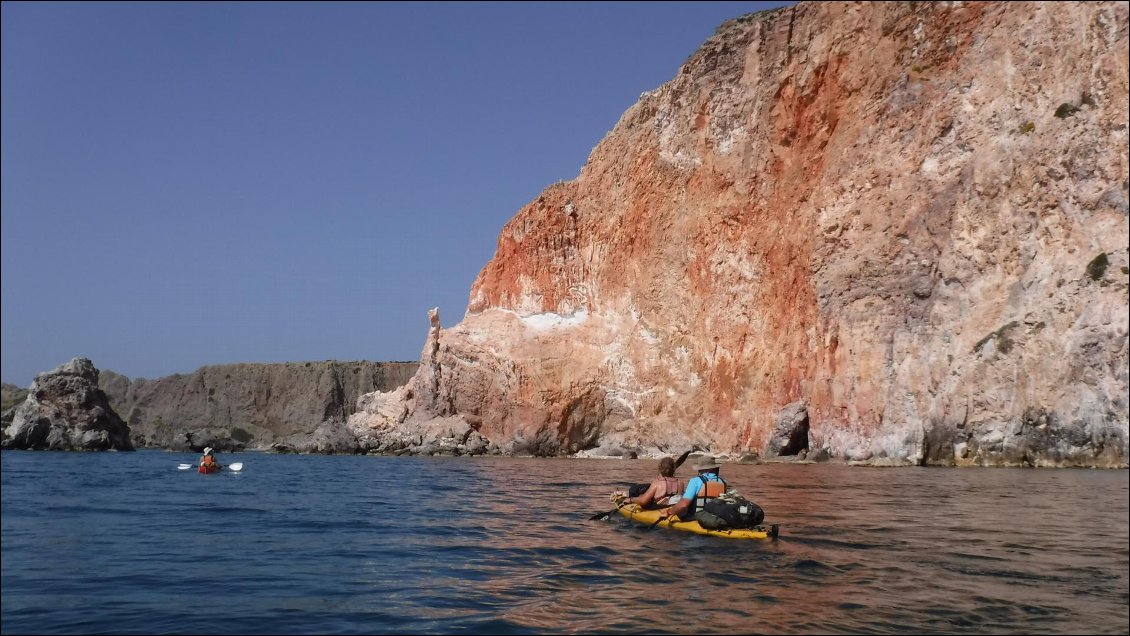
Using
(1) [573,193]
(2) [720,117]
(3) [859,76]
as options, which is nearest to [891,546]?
(3) [859,76]

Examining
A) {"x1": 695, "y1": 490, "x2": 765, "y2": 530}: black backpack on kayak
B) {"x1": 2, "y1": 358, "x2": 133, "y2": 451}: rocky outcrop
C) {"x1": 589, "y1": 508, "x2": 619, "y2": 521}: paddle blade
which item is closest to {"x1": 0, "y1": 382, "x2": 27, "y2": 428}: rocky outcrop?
{"x1": 2, "y1": 358, "x2": 133, "y2": 451}: rocky outcrop

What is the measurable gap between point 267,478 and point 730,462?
921 inches

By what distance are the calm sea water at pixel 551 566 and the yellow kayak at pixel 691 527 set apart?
9.6 inches

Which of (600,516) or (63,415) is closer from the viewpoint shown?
(600,516)

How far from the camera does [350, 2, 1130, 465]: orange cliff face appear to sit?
37.0 m

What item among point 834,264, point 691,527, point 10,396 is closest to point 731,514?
point 691,527

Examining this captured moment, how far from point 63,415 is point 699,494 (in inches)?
2632

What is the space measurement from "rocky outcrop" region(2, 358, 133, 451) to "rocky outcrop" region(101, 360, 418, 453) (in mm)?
38906

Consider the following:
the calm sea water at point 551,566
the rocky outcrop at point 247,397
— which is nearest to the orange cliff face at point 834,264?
the calm sea water at point 551,566

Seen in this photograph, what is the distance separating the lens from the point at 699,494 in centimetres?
1758

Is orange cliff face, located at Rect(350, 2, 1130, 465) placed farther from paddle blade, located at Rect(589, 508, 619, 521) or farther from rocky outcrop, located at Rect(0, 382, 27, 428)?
rocky outcrop, located at Rect(0, 382, 27, 428)

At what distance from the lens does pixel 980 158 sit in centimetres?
4144

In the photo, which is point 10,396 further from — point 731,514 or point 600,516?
point 731,514

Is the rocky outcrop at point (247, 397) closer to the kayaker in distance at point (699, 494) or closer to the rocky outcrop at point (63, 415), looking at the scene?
the rocky outcrop at point (63, 415)
